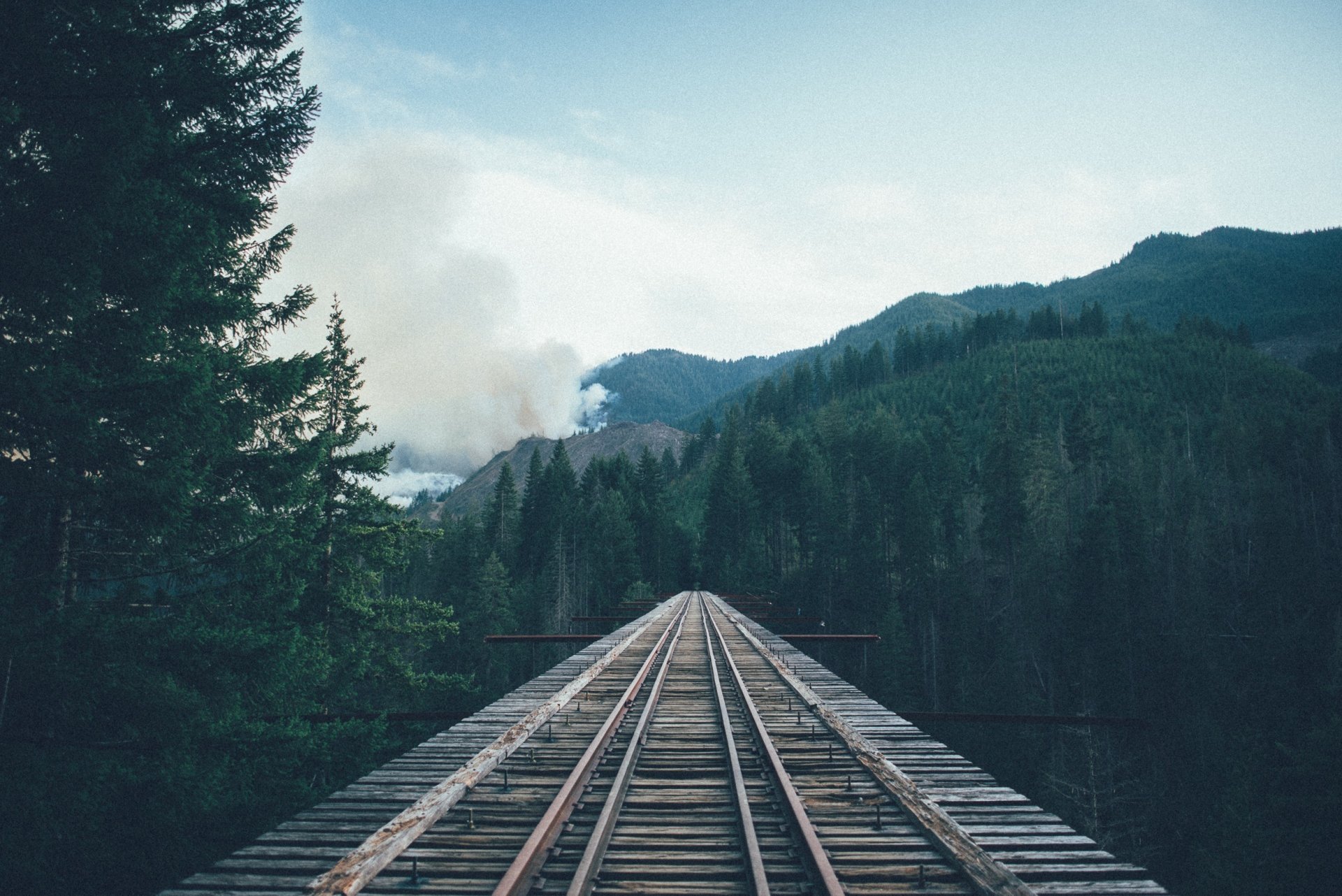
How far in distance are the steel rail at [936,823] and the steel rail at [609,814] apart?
2443 millimetres

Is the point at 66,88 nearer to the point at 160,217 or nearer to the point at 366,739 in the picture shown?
the point at 160,217

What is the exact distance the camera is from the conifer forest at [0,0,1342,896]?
6742 millimetres

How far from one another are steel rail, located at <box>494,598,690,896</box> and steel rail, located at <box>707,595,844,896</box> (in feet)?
6.14

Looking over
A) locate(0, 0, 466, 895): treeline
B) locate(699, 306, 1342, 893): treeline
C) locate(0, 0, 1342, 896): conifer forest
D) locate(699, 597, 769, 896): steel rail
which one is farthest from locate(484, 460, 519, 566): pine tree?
locate(699, 597, 769, 896): steel rail

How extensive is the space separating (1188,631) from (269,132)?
61226mm

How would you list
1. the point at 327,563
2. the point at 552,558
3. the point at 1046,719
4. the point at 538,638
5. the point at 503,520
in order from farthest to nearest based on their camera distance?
the point at 503,520 → the point at 552,558 → the point at 538,638 → the point at 327,563 → the point at 1046,719

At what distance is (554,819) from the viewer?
5.19 m

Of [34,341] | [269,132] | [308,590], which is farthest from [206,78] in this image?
[308,590]

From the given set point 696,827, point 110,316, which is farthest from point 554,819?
point 110,316

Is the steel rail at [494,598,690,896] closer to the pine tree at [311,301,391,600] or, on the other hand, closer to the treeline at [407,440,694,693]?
the pine tree at [311,301,391,600]

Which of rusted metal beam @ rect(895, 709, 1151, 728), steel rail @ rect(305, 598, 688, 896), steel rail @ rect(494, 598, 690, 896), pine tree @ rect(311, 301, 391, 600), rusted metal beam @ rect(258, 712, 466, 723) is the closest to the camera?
steel rail @ rect(305, 598, 688, 896)

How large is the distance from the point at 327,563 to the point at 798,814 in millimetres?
13803

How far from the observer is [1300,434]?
67.6 meters

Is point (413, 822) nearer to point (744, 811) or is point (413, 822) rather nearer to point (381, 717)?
point (744, 811)
